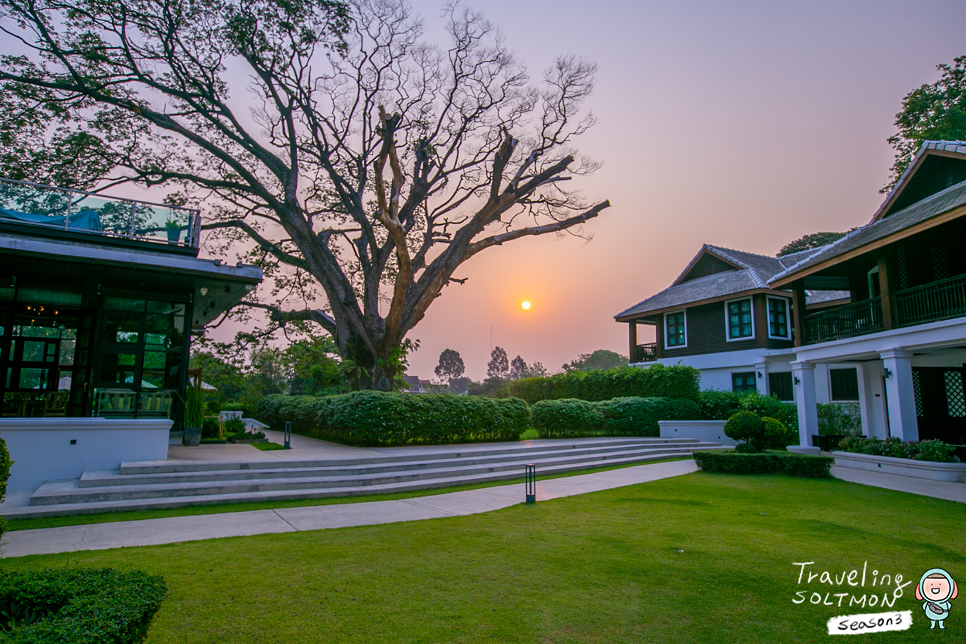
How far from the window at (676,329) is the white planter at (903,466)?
13.9 m

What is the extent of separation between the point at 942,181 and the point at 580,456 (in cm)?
1275

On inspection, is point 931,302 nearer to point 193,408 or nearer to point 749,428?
point 749,428

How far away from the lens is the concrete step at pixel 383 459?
9.05 m

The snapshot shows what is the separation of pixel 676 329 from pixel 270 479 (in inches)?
952

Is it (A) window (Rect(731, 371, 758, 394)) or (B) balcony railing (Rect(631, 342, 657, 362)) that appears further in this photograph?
(B) balcony railing (Rect(631, 342, 657, 362))

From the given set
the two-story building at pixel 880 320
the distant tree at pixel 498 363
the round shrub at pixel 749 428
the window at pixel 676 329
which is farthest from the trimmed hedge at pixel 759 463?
the distant tree at pixel 498 363

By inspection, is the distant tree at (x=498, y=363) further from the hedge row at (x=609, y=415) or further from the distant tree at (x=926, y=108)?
the hedge row at (x=609, y=415)

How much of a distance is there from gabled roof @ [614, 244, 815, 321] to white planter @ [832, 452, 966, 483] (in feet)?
36.3

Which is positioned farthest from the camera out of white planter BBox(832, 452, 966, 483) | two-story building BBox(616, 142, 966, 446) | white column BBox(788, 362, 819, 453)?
white column BBox(788, 362, 819, 453)

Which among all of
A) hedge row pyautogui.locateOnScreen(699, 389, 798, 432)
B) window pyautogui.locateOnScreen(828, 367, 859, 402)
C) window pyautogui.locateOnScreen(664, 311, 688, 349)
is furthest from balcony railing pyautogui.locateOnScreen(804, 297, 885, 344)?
window pyautogui.locateOnScreen(664, 311, 688, 349)

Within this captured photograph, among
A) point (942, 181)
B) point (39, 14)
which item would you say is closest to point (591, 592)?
Result: point (942, 181)

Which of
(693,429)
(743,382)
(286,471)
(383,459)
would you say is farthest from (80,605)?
(743,382)

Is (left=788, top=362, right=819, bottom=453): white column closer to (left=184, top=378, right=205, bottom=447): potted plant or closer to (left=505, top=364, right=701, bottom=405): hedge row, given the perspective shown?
(left=505, top=364, right=701, bottom=405): hedge row

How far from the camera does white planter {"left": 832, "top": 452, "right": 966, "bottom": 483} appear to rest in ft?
38.0
